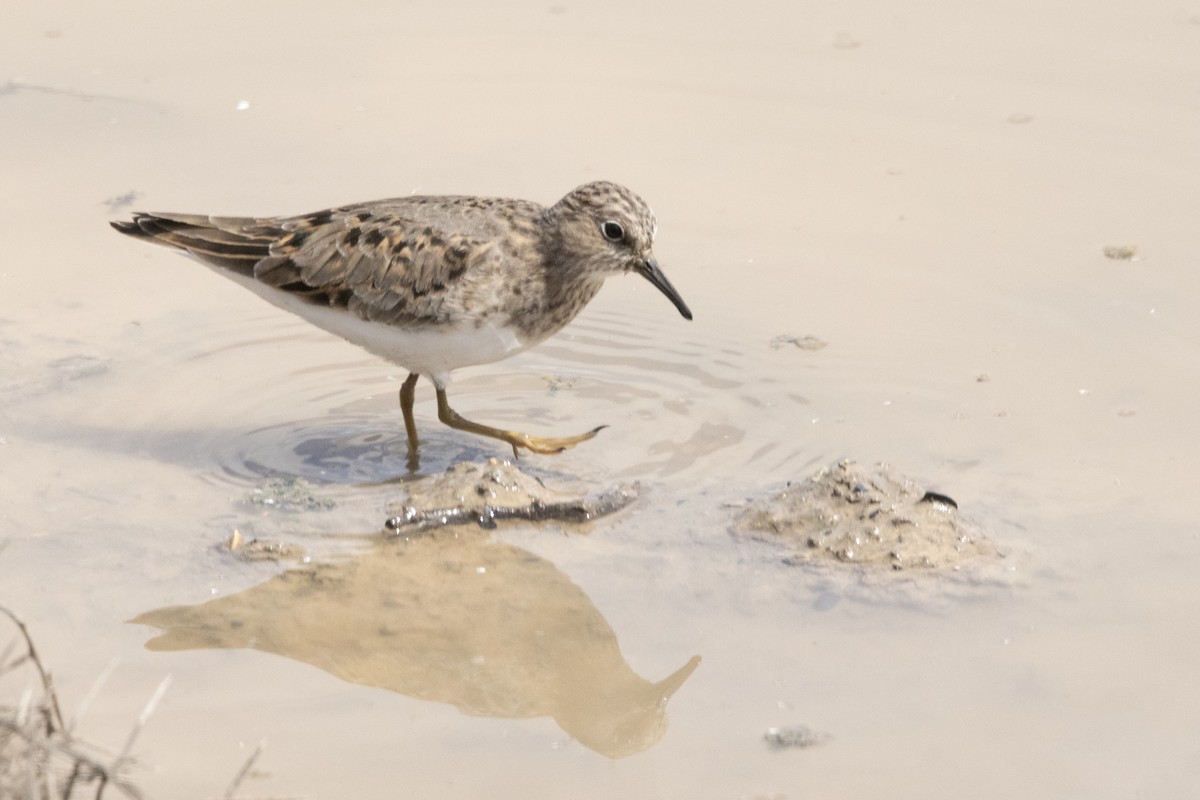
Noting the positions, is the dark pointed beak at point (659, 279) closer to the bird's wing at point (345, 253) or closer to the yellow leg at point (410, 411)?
the bird's wing at point (345, 253)

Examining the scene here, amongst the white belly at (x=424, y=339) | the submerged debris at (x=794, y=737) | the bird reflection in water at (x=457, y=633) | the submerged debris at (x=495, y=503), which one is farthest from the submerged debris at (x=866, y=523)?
the white belly at (x=424, y=339)

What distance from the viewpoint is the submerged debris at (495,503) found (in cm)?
711

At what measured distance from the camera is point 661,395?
8328mm

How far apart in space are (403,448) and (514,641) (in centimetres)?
213

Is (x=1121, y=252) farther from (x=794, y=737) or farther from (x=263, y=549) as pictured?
(x=263, y=549)

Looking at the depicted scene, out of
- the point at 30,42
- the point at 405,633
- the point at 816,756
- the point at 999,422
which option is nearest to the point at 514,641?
the point at 405,633

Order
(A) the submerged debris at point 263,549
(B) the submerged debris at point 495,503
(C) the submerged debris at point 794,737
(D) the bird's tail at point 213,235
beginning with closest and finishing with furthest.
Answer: (C) the submerged debris at point 794,737
(A) the submerged debris at point 263,549
(B) the submerged debris at point 495,503
(D) the bird's tail at point 213,235

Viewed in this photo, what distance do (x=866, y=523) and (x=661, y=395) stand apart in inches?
76.1

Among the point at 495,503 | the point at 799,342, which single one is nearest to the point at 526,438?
the point at 495,503

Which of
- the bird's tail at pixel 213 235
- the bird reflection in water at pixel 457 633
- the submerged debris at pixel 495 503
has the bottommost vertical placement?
the bird reflection in water at pixel 457 633

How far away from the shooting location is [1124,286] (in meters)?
8.91

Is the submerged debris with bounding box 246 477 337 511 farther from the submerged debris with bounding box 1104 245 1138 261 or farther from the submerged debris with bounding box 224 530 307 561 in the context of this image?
the submerged debris with bounding box 1104 245 1138 261

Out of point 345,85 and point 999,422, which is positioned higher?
point 345,85

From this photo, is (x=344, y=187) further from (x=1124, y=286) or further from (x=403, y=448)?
(x=1124, y=286)
